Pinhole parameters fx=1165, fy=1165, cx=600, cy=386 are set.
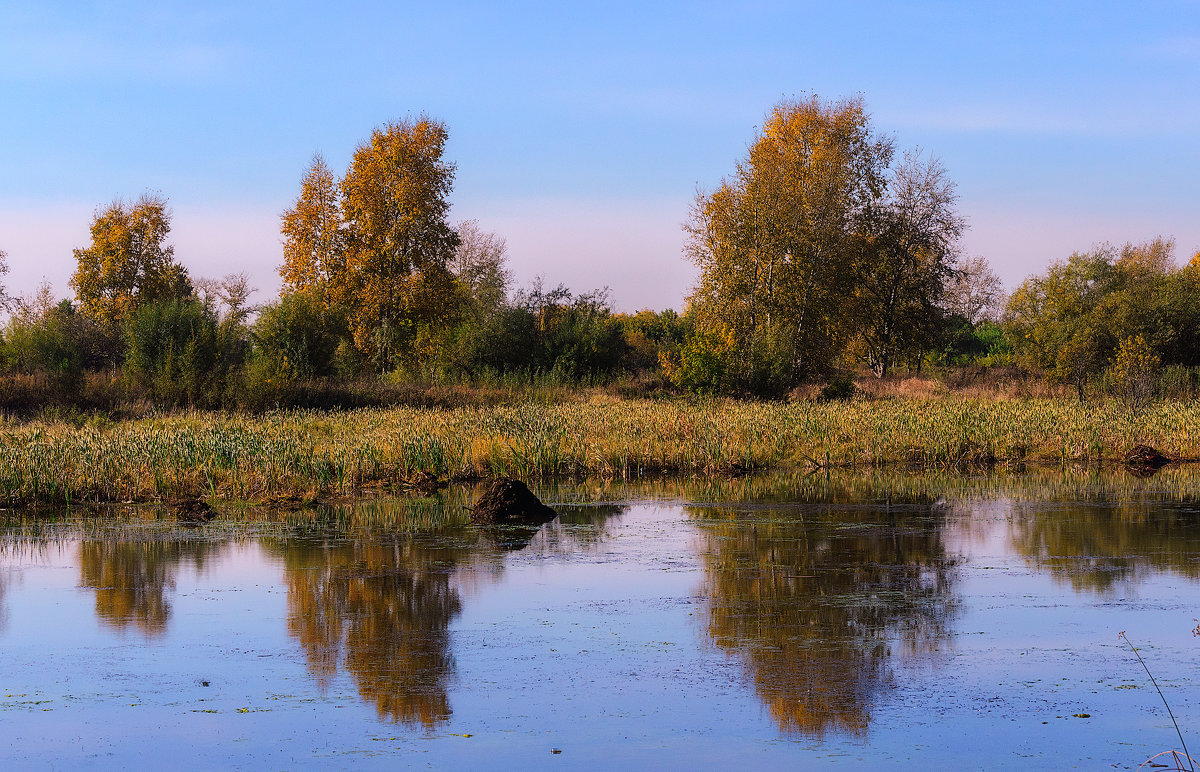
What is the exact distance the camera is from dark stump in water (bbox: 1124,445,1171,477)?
2302 cm

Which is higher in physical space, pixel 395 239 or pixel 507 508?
pixel 395 239

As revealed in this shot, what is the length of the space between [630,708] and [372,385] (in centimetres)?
3193

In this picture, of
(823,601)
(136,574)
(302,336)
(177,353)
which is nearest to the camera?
(823,601)

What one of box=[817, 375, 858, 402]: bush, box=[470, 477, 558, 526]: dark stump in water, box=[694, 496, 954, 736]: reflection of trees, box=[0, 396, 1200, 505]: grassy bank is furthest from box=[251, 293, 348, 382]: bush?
box=[694, 496, 954, 736]: reflection of trees

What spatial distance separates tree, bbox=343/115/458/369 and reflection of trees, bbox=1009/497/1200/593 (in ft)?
104

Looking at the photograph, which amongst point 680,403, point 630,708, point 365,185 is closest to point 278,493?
point 630,708

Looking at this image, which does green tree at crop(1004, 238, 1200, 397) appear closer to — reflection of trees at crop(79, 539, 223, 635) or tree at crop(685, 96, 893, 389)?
tree at crop(685, 96, 893, 389)

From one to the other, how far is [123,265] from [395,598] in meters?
54.1

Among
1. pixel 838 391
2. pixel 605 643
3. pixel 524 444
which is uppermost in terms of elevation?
pixel 838 391

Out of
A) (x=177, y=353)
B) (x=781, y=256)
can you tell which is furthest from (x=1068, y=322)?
(x=177, y=353)

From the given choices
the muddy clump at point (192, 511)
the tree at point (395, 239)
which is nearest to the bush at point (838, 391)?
the tree at point (395, 239)

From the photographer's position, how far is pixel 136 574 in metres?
11.7

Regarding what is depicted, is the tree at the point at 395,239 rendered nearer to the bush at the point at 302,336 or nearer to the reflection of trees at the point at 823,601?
the bush at the point at 302,336

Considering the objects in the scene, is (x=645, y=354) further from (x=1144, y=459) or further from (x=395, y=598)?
(x=395, y=598)
